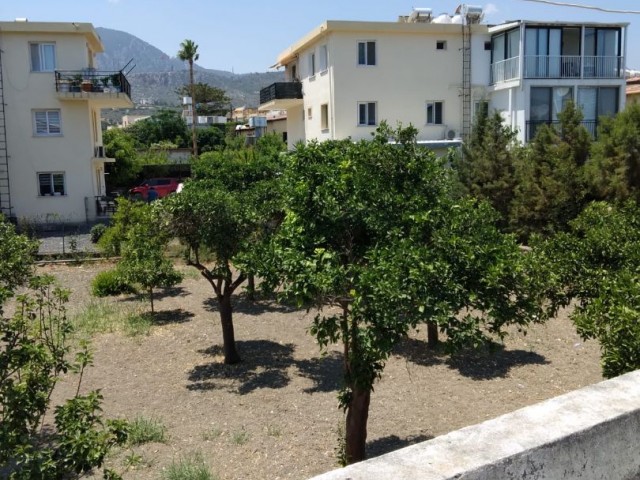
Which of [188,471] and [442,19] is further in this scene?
[442,19]

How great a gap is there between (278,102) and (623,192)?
21.3m

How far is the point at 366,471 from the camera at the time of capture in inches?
101

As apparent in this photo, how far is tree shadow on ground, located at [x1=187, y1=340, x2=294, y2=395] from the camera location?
37.4ft

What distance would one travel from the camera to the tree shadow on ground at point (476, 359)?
11505 mm

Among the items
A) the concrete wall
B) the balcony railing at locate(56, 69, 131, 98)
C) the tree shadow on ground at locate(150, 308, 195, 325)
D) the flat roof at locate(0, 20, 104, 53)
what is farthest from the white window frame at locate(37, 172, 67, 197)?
the concrete wall

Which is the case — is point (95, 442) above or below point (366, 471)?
below

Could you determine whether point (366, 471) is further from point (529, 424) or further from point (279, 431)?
point (279, 431)

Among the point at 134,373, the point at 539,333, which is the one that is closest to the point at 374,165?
the point at 134,373

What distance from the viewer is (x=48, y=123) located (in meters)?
29.7

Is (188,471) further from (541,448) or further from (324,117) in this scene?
(324,117)

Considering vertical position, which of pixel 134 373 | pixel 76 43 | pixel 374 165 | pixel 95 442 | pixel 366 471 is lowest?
pixel 134 373

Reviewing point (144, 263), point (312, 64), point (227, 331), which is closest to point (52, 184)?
point (312, 64)

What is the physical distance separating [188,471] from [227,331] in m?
4.68

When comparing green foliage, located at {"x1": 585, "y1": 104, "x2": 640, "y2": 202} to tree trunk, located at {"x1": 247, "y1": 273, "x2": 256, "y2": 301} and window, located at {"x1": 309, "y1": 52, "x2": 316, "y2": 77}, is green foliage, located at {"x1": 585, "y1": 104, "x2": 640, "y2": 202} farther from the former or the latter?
window, located at {"x1": 309, "y1": 52, "x2": 316, "y2": 77}
